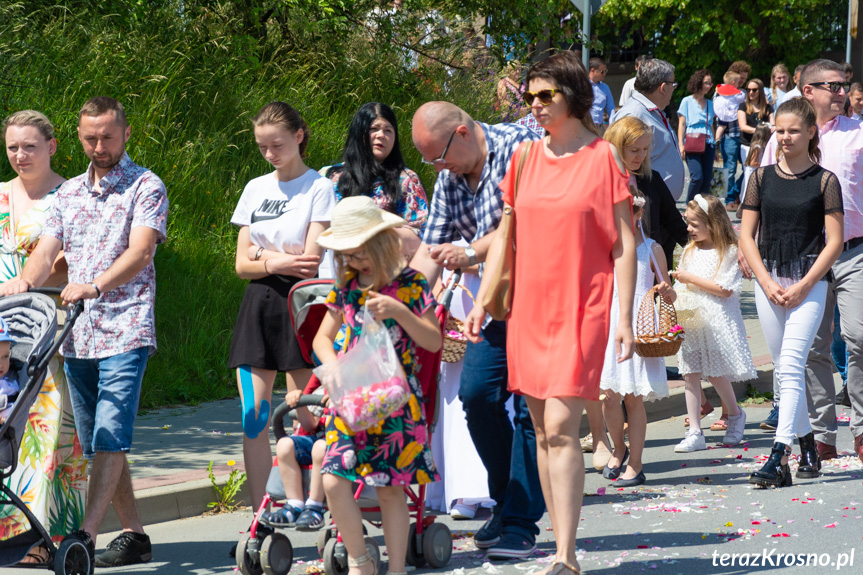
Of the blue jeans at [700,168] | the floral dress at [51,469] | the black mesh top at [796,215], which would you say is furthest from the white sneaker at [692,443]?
the blue jeans at [700,168]

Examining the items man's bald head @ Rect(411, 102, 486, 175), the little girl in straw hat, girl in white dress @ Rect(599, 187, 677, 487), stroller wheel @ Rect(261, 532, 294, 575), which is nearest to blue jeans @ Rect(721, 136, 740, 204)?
girl in white dress @ Rect(599, 187, 677, 487)

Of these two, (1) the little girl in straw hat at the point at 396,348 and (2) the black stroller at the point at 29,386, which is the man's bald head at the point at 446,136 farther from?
(2) the black stroller at the point at 29,386

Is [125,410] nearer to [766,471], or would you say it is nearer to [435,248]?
[435,248]

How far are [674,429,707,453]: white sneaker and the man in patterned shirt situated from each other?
3.80m

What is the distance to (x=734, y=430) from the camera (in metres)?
7.84

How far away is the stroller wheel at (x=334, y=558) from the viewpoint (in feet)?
15.8

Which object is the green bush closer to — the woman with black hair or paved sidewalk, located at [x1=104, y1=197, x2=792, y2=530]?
paved sidewalk, located at [x1=104, y1=197, x2=792, y2=530]

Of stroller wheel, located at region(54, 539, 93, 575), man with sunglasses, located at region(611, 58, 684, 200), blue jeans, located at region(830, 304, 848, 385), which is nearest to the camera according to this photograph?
stroller wheel, located at region(54, 539, 93, 575)

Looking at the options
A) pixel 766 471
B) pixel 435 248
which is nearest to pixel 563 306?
pixel 435 248

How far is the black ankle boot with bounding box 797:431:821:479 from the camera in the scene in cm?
669

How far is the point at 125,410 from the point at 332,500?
118 cm

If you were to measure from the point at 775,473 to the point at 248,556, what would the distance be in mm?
3158

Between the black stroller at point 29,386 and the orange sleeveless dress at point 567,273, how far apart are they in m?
1.92

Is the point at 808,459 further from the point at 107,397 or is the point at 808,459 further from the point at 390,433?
the point at 107,397
